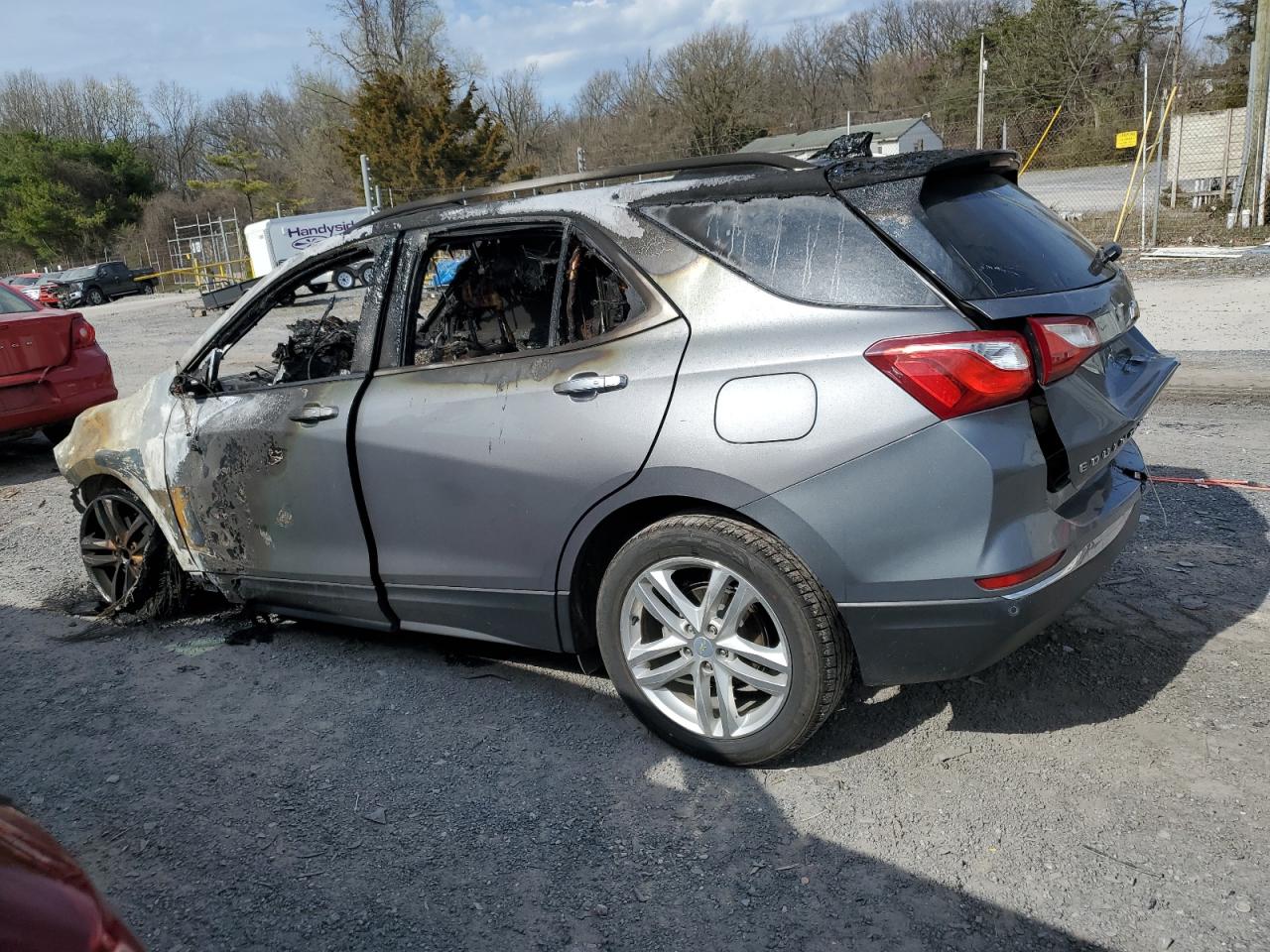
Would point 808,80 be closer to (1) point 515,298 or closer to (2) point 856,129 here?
(2) point 856,129

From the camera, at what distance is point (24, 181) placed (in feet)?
183

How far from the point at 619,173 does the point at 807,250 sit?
949 mm

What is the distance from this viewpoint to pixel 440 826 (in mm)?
2812

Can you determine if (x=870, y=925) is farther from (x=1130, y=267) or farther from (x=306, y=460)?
(x=1130, y=267)

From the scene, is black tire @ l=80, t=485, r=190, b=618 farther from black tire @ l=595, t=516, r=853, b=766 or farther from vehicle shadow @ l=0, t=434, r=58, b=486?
vehicle shadow @ l=0, t=434, r=58, b=486

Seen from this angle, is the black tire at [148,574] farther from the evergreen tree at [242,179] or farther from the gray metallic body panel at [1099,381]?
the evergreen tree at [242,179]

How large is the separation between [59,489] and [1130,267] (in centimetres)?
1380

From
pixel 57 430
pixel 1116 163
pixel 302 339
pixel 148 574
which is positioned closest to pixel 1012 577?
pixel 302 339

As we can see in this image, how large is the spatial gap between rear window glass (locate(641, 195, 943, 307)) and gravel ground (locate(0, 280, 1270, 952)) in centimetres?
143

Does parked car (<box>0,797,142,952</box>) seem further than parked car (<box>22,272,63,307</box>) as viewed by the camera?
No

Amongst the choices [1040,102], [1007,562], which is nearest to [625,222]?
[1007,562]

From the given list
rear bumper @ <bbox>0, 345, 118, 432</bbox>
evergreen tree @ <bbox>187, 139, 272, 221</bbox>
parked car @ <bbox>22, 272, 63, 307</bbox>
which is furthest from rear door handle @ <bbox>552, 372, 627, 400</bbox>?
evergreen tree @ <bbox>187, 139, 272, 221</bbox>

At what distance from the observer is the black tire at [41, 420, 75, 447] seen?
25.6 ft

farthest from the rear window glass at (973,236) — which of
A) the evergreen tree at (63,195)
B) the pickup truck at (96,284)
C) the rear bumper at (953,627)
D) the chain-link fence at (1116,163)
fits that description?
the evergreen tree at (63,195)
